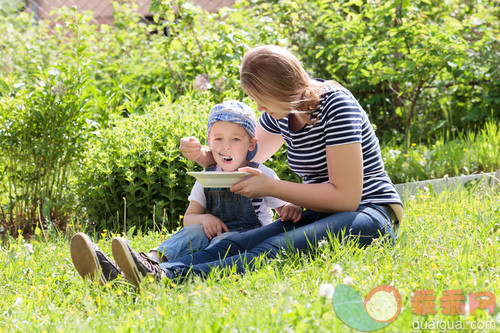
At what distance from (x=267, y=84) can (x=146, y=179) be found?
56.1 inches

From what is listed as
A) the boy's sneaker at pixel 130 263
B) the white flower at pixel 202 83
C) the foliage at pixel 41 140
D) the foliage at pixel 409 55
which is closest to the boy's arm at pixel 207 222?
the boy's sneaker at pixel 130 263

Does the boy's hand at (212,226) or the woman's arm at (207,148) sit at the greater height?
the woman's arm at (207,148)

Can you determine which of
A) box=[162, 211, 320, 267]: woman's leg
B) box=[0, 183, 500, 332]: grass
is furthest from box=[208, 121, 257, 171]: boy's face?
box=[0, 183, 500, 332]: grass

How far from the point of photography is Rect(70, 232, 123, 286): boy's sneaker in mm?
2164

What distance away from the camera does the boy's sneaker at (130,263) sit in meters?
2.11

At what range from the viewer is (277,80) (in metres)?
2.41

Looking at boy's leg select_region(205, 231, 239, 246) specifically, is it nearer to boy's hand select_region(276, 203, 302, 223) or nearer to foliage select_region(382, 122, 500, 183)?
boy's hand select_region(276, 203, 302, 223)

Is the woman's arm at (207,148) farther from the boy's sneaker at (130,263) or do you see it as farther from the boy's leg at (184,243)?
the boy's sneaker at (130,263)

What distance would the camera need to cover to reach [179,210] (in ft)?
12.1

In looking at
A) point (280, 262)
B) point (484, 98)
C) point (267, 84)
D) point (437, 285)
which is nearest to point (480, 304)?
point (437, 285)

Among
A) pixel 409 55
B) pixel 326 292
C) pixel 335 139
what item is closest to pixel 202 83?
pixel 409 55

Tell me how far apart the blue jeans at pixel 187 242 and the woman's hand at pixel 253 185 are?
288 mm

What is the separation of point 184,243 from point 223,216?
0.84ft

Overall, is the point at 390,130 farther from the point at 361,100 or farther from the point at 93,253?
the point at 93,253
